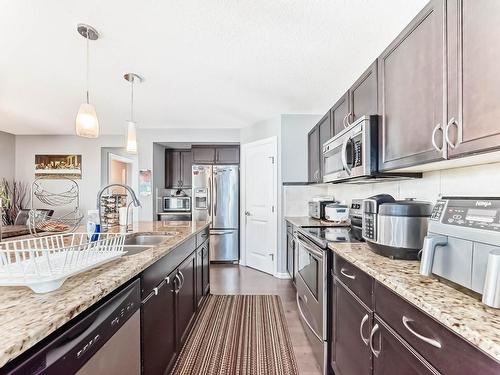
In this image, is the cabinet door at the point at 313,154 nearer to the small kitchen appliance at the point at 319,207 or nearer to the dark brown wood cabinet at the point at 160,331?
the small kitchen appliance at the point at 319,207

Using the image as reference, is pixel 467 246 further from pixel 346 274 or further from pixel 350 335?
pixel 350 335

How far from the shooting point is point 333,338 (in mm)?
1575

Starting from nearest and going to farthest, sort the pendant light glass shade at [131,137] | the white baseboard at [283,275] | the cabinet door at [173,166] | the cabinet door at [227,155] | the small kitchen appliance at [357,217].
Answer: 1. the small kitchen appliance at [357,217]
2. the pendant light glass shade at [131,137]
3. the white baseboard at [283,275]
4. the cabinet door at [227,155]
5. the cabinet door at [173,166]

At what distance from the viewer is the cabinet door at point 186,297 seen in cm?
180

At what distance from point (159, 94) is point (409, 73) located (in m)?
2.65

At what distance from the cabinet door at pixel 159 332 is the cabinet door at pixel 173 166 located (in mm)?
4021

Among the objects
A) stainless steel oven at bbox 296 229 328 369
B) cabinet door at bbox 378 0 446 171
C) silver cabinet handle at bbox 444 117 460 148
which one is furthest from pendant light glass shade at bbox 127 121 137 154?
silver cabinet handle at bbox 444 117 460 148

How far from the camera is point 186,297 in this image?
198 cm

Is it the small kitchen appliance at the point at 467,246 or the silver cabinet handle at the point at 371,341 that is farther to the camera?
the silver cabinet handle at the point at 371,341

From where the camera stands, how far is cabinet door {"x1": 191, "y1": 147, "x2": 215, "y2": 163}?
4668 millimetres

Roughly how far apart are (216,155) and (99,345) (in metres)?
4.01

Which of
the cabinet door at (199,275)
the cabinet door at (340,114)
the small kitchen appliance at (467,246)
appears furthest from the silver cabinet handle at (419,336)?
the cabinet door at (199,275)

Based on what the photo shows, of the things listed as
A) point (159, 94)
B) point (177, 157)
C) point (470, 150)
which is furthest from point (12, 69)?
point (470, 150)

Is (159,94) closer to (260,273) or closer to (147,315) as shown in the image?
(147,315)
